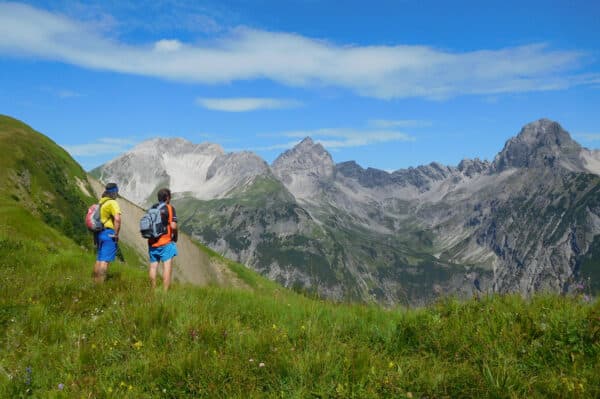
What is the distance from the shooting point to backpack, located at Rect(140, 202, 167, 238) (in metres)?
13.8

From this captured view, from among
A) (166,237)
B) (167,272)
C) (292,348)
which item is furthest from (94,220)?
(292,348)

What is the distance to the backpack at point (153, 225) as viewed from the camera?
1384 cm

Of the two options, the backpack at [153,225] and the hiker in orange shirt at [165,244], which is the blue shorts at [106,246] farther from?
the backpack at [153,225]

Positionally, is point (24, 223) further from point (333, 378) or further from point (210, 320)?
point (333, 378)

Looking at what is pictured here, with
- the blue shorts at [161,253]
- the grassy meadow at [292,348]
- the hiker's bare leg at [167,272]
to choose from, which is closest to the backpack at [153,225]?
the blue shorts at [161,253]

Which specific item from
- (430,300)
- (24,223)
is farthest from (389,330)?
(24,223)

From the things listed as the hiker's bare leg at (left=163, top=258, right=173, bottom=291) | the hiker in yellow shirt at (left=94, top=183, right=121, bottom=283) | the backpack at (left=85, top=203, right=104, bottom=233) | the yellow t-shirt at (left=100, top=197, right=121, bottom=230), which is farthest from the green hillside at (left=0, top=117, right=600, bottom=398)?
the yellow t-shirt at (left=100, top=197, right=121, bottom=230)

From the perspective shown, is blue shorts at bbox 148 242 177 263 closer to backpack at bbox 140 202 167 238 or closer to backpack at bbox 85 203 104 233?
backpack at bbox 140 202 167 238

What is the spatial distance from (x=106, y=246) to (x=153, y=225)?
87.4 inches

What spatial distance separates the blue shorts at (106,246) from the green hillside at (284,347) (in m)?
3.64

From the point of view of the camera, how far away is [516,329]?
7.40 metres

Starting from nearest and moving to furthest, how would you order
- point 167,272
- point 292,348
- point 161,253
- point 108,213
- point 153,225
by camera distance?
point 292,348 < point 167,272 < point 153,225 < point 161,253 < point 108,213

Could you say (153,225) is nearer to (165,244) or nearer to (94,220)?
(165,244)

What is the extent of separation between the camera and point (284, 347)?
728cm
